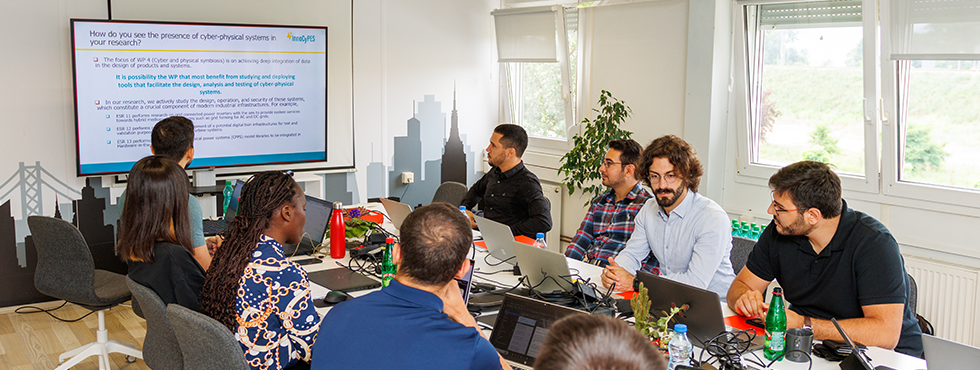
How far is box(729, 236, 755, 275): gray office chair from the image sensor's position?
3160 millimetres

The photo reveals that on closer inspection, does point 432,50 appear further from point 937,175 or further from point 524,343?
point 524,343

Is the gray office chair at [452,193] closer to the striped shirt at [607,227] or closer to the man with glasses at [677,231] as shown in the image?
the striped shirt at [607,227]

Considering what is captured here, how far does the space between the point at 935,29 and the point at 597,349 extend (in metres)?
3.49

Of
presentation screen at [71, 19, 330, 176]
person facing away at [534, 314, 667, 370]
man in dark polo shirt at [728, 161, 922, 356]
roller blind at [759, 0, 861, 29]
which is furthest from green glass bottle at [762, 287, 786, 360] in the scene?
presentation screen at [71, 19, 330, 176]

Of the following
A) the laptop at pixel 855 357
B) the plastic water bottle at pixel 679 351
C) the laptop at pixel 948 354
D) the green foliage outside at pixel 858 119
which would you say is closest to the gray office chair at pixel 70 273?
the plastic water bottle at pixel 679 351

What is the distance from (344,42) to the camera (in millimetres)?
5445

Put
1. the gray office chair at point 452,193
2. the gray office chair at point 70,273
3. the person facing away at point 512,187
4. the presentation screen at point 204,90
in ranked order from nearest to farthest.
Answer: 1. the gray office chair at point 70,273
2. the person facing away at point 512,187
3. the presentation screen at point 204,90
4. the gray office chair at point 452,193

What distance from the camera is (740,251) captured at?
319cm

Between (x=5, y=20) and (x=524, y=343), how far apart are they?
4002 millimetres

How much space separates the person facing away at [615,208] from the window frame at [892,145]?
4.78 feet

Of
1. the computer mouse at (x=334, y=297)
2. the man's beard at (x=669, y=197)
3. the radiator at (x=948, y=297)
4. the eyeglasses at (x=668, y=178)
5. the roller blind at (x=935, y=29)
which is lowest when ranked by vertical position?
the radiator at (x=948, y=297)

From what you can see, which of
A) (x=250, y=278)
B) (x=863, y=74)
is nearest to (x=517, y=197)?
(x=863, y=74)

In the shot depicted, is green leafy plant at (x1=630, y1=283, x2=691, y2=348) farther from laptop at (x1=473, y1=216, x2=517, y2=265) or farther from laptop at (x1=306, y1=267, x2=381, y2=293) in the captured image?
laptop at (x1=306, y1=267, x2=381, y2=293)

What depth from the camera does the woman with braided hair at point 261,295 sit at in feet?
6.84
